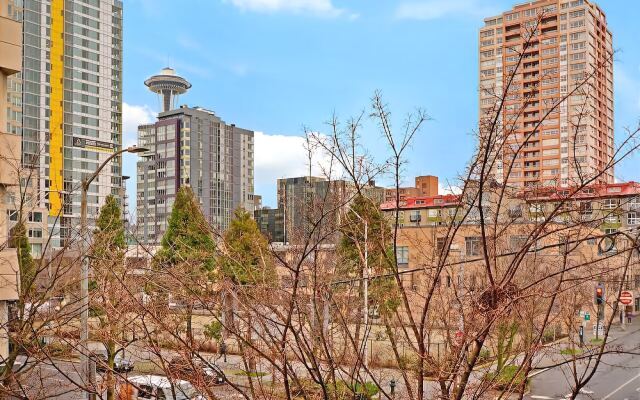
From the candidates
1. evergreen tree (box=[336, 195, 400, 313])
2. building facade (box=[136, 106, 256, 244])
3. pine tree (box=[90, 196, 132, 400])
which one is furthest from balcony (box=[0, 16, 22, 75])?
building facade (box=[136, 106, 256, 244])

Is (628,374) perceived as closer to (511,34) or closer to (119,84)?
(511,34)

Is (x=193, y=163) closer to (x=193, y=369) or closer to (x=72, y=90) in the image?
(x=72, y=90)

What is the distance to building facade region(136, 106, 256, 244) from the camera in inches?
4574

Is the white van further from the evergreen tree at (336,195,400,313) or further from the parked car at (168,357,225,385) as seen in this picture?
the evergreen tree at (336,195,400,313)

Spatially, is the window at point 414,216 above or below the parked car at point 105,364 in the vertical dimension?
above

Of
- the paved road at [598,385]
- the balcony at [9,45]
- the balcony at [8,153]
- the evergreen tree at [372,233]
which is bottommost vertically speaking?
the paved road at [598,385]

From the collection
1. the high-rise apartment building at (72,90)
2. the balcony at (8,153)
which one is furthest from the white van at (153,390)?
the high-rise apartment building at (72,90)

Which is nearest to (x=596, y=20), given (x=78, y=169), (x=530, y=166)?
(x=530, y=166)

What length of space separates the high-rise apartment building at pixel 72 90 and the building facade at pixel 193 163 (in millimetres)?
27129

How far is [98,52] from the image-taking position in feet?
279

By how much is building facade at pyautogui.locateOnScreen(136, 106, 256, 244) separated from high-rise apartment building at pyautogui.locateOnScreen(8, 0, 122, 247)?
27.1 meters

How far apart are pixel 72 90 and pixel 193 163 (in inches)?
1401

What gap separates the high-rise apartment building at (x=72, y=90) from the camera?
3017 inches

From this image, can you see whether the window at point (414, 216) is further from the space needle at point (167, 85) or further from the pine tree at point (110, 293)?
the space needle at point (167, 85)
